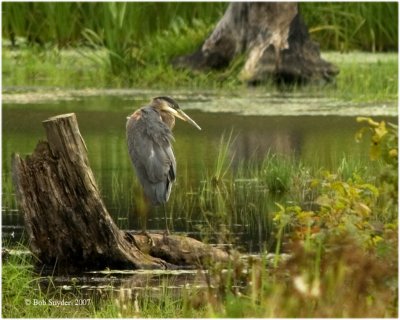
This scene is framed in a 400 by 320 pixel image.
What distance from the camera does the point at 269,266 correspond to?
7582mm

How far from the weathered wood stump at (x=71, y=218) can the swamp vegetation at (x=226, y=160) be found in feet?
0.47

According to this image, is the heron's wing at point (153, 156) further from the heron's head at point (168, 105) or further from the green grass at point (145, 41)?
the green grass at point (145, 41)

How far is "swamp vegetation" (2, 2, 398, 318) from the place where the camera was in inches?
239

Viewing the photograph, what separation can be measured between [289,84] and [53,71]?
316cm

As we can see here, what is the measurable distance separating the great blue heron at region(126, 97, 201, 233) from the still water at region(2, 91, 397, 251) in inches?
13.5

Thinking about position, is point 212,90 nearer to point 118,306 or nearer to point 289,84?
point 289,84

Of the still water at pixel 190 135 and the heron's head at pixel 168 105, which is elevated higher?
the heron's head at pixel 168 105

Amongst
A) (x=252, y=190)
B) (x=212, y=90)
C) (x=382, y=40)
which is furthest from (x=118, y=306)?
(x=382, y=40)

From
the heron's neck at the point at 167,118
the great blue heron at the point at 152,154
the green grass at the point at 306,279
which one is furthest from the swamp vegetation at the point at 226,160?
the heron's neck at the point at 167,118

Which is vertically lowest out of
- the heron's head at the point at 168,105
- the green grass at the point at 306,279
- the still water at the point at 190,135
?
the still water at the point at 190,135

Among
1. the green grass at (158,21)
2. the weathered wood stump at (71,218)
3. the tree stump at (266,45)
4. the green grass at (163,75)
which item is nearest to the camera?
the weathered wood stump at (71,218)

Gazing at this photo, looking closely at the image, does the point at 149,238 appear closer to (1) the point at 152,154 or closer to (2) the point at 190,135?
(1) the point at 152,154

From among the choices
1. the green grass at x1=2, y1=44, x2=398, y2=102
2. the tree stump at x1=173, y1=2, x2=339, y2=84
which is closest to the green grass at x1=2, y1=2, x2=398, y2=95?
the green grass at x1=2, y1=44, x2=398, y2=102

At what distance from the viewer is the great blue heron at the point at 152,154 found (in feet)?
28.7
